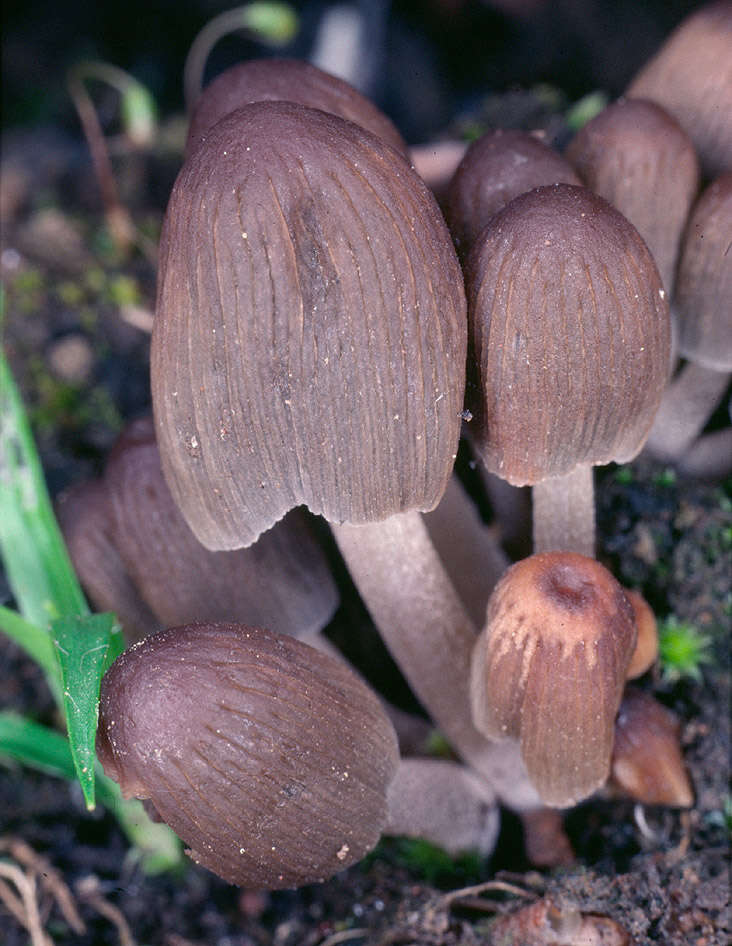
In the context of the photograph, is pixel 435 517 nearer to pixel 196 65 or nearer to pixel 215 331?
pixel 215 331

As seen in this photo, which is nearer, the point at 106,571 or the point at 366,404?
the point at 366,404

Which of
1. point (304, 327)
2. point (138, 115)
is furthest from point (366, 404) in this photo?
point (138, 115)

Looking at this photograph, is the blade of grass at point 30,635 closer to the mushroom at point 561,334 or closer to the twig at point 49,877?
the twig at point 49,877

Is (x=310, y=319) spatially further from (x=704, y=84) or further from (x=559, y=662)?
(x=704, y=84)

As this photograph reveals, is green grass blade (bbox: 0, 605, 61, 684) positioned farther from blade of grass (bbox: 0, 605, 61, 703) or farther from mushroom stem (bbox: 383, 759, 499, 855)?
mushroom stem (bbox: 383, 759, 499, 855)

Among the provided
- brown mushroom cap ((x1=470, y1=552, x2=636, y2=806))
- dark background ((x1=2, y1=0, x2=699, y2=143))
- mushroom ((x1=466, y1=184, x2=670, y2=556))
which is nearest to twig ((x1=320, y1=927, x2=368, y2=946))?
brown mushroom cap ((x1=470, y1=552, x2=636, y2=806))

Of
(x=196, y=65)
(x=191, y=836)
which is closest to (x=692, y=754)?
(x=191, y=836)

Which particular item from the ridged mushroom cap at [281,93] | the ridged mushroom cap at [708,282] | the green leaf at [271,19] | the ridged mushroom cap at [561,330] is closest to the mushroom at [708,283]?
the ridged mushroom cap at [708,282]
